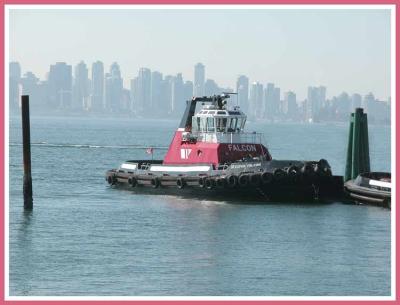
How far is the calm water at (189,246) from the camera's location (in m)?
32.5

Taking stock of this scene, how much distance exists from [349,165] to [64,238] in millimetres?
19442

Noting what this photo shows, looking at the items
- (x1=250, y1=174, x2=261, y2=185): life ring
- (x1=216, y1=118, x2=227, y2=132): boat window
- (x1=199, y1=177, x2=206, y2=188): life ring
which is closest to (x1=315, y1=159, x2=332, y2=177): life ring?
(x1=250, y1=174, x2=261, y2=185): life ring

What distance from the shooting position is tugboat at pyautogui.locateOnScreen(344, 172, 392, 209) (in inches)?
1973

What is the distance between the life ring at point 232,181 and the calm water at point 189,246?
935mm

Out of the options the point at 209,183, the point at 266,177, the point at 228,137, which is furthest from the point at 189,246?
the point at 228,137

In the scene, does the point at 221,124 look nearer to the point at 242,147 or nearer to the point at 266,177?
the point at 242,147

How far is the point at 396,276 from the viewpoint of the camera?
2731 cm

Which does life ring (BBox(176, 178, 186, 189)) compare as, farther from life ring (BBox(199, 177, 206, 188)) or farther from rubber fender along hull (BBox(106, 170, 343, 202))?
life ring (BBox(199, 177, 206, 188))

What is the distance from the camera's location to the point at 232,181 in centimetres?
5112

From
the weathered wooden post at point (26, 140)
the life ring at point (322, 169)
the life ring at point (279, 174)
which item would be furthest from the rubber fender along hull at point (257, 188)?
the weathered wooden post at point (26, 140)

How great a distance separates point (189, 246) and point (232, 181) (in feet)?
40.1

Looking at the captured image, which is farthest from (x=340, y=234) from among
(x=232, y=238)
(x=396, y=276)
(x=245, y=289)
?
(x=396, y=276)

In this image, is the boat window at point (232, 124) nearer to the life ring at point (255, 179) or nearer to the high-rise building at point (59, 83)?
the life ring at point (255, 179)

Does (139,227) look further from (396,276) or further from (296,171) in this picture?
(396,276)
